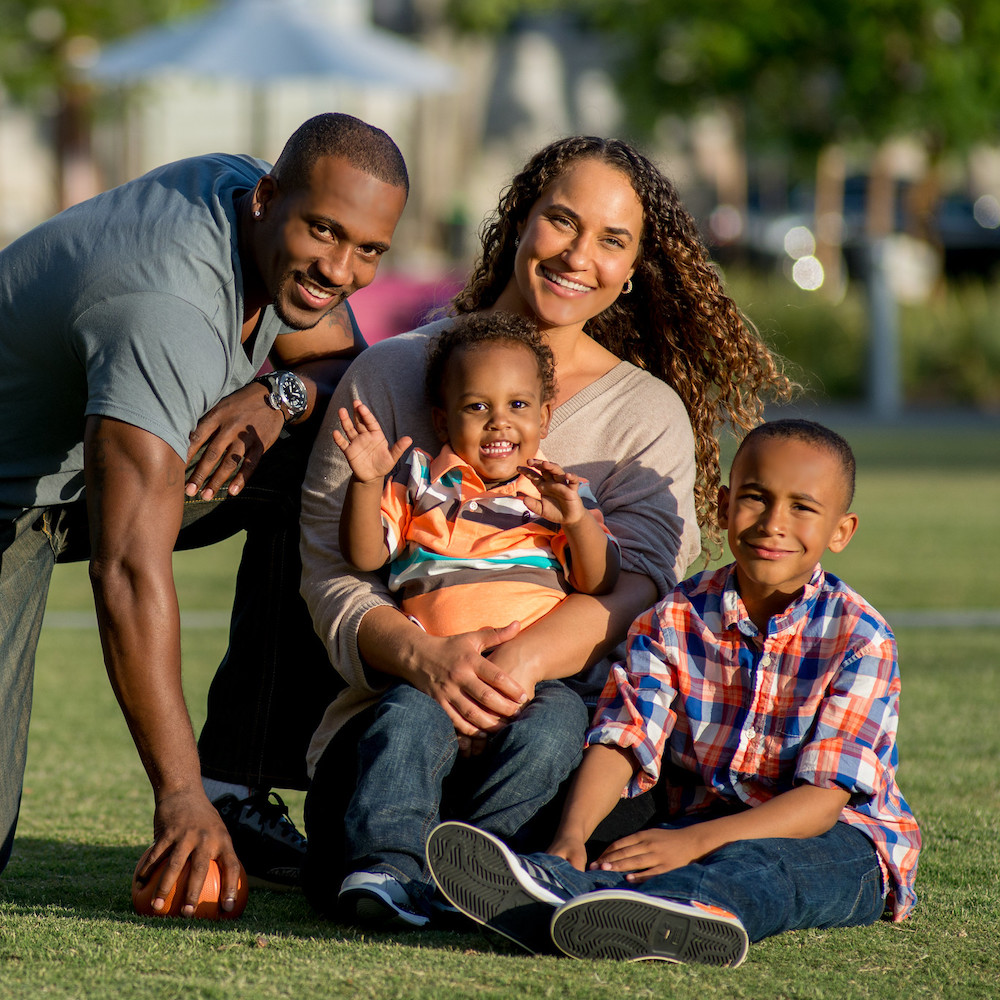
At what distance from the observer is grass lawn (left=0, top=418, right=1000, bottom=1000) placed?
8.80 feet

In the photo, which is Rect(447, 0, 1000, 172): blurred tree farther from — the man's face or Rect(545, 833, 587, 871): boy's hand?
Rect(545, 833, 587, 871): boy's hand

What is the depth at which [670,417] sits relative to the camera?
12.1 ft

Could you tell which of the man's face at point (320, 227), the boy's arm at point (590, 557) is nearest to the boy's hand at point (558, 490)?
the boy's arm at point (590, 557)

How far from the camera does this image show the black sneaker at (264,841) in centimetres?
358

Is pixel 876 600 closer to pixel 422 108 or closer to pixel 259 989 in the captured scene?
pixel 259 989

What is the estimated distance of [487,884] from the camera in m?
2.79

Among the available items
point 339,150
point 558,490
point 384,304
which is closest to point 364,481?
point 558,490

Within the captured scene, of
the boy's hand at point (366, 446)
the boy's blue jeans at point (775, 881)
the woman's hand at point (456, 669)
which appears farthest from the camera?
the boy's hand at point (366, 446)

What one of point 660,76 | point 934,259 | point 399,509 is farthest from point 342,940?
point 934,259

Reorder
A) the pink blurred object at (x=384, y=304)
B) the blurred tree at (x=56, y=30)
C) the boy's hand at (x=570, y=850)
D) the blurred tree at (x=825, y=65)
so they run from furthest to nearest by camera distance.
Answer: the blurred tree at (x=56, y=30)
the blurred tree at (x=825, y=65)
the pink blurred object at (x=384, y=304)
the boy's hand at (x=570, y=850)

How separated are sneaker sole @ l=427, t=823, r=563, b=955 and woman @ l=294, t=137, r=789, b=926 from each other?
19 cm

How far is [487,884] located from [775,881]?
0.56 meters

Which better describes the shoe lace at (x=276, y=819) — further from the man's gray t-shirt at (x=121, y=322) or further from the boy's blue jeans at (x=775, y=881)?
the boy's blue jeans at (x=775, y=881)

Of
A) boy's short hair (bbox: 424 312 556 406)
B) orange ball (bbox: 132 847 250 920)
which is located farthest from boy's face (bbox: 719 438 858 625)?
orange ball (bbox: 132 847 250 920)
